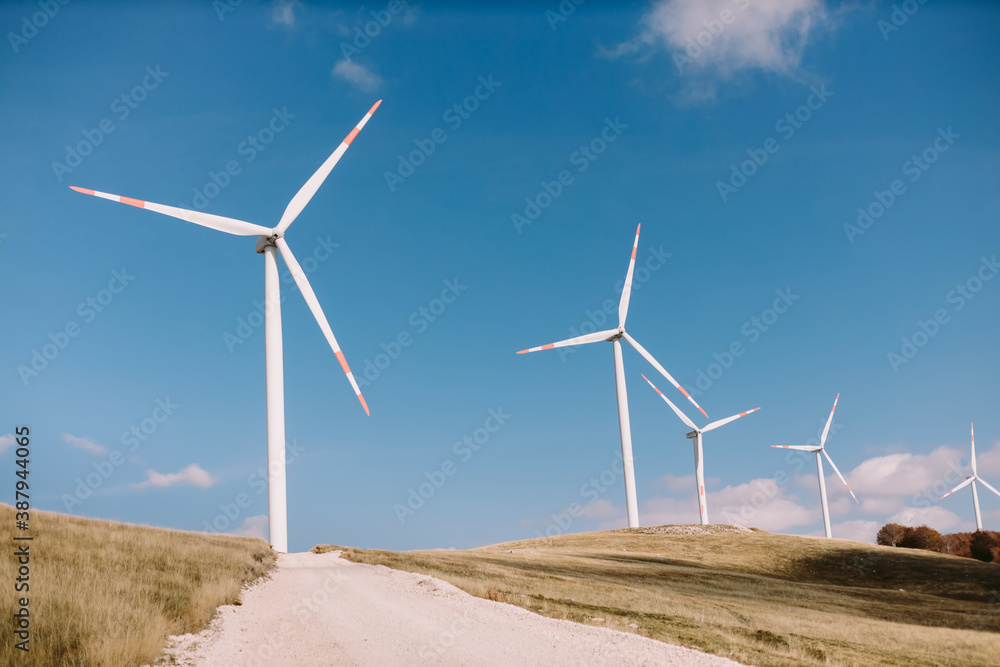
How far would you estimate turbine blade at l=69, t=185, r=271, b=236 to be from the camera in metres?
34.9

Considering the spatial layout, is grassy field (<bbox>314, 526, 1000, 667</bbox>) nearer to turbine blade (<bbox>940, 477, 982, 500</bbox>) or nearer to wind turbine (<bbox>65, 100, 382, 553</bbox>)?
wind turbine (<bbox>65, 100, 382, 553</bbox>)

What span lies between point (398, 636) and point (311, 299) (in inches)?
1213

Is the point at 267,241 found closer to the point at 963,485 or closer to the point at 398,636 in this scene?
the point at 398,636

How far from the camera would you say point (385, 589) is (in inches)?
906

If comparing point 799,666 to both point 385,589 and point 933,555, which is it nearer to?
point 385,589

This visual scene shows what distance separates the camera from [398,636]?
1509 centimetres

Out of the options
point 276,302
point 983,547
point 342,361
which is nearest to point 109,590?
point 342,361

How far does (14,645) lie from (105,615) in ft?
5.65

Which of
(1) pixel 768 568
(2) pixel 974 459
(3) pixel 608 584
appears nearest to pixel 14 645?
(3) pixel 608 584

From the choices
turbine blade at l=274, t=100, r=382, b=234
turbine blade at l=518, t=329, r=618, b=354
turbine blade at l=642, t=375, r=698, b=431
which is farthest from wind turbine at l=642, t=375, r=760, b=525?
turbine blade at l=274, t=100, r=382, b=234

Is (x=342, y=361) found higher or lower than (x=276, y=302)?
lower

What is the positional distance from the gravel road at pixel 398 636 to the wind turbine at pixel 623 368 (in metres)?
55.0

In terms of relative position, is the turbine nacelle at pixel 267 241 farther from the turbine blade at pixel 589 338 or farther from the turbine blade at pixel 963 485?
the turbine blade at pixel 963 485

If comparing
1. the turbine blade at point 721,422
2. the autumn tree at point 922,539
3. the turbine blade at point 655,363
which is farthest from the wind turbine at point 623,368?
the autumn tree at point 922,539
